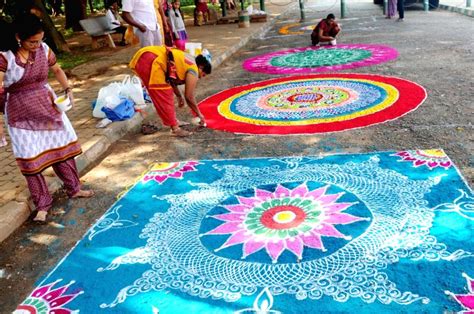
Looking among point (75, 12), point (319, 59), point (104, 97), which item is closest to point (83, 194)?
point (104, 97)

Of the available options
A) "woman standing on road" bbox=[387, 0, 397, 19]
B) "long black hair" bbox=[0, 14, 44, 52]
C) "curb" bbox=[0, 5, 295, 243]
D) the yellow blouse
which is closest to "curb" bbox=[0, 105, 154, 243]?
"curb" bbox=[0, 5, 295, 243]

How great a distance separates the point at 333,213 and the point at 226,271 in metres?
0.92

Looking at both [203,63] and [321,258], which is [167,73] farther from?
[321,258]

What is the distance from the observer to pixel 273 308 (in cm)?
231

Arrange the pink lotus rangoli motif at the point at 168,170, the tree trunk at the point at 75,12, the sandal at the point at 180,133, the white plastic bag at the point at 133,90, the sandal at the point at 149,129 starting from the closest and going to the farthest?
the pink lotus rangoli motif at the point at 168,170 → the sandal at the point at 180,133 → the sandal at the point at 149,129 → the white plastic bag at the point at 133,90 → the tree trunk at the point at 75,12

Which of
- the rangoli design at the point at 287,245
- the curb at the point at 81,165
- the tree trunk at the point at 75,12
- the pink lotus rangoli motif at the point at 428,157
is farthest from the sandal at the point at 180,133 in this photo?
the tree trunk at the point at 75,12

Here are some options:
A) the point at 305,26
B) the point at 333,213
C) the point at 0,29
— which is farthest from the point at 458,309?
the point at 305,26

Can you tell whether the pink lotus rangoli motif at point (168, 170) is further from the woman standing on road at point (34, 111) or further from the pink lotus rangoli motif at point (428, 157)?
the pink lotus rangoli motif at point (428, 157)

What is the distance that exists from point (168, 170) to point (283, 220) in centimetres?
151

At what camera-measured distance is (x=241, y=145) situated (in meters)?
4.64

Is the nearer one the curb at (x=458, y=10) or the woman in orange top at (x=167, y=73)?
the woman in orange top at (x=167, y=73)

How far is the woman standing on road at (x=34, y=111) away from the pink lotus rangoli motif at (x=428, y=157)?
2.87m

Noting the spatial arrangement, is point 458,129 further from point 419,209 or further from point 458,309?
point 458,309

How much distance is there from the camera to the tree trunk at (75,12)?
16125 mm
